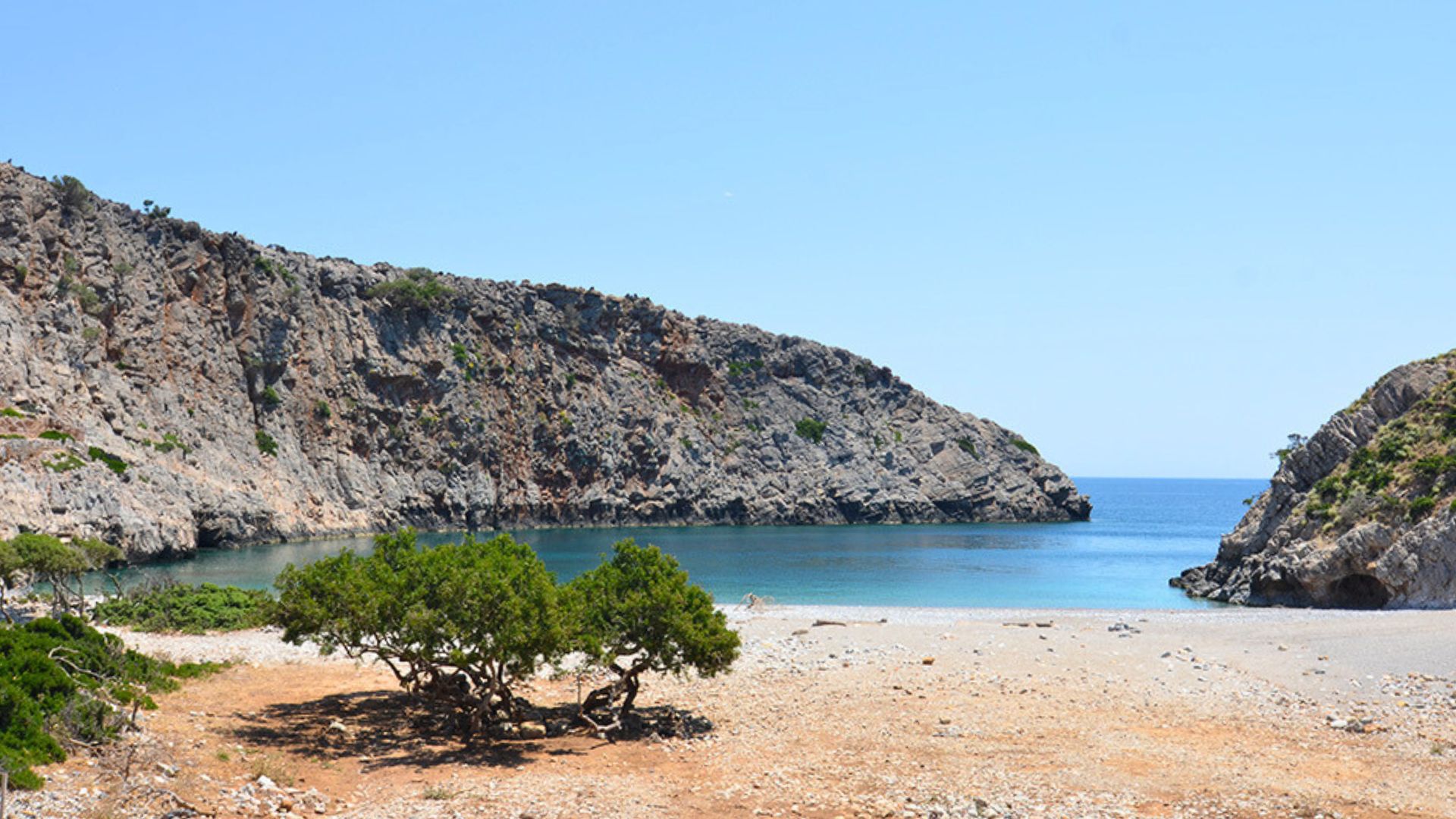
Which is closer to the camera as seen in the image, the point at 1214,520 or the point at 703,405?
the point at 703,405

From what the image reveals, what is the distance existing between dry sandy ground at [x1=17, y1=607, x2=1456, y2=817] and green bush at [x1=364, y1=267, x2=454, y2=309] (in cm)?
8086

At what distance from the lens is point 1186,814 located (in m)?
15.8

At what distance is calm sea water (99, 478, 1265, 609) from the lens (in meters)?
55.4

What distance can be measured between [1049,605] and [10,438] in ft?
190

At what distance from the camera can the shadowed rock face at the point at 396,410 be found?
73.8m

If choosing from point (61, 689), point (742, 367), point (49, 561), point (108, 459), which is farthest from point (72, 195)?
point (61, 689)

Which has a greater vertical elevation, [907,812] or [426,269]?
[426,269]

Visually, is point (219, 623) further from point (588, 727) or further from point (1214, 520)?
point (1214, 520)

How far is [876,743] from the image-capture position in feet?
66.0

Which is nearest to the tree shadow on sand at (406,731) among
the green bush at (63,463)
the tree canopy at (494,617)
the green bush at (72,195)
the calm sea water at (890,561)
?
the tree canopy at (494,617)

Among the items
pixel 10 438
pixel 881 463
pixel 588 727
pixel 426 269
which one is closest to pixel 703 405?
pixel 881 463

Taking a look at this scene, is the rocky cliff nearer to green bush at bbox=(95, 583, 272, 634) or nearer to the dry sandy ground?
the dry sandy ground

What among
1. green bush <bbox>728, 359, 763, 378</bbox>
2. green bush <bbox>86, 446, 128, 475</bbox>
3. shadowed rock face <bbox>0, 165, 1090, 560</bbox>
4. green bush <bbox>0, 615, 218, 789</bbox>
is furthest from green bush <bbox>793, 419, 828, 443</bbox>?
green bush <bbox>0, 615, 218, 789</bbox>

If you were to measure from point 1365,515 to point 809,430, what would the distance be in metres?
89.9
